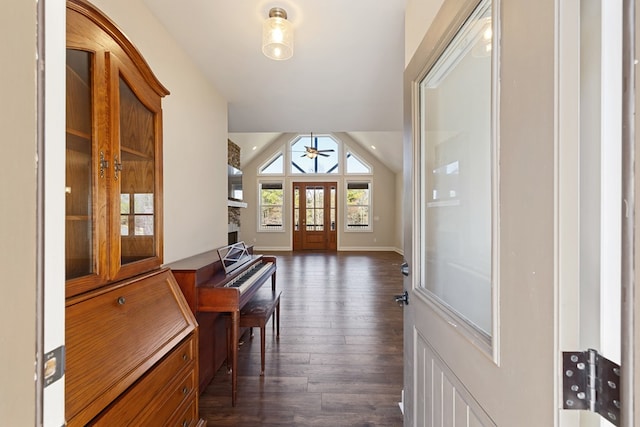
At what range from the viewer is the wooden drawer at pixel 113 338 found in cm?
83

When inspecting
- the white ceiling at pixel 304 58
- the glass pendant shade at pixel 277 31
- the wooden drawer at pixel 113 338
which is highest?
the white ceiling at pixel 304 58

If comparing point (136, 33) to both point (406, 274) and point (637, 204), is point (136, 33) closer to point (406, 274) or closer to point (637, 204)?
point (406, 274)

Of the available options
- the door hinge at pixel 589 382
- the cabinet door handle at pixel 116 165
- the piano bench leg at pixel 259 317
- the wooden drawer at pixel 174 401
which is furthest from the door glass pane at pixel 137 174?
the door hinge at pixel 589 382

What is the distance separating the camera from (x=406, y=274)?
1.29 metres

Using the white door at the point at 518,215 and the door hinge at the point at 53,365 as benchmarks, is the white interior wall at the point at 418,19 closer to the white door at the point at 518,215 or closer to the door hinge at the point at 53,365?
the white door at the point at 518,215

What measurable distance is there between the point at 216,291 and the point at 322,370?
1.10 metres

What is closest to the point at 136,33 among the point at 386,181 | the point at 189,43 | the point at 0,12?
the point at 189,43

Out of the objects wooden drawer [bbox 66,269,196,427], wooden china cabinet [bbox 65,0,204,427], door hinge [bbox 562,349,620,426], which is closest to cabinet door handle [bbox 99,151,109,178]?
wooden china cabinet [bbox 65,0,204,427]

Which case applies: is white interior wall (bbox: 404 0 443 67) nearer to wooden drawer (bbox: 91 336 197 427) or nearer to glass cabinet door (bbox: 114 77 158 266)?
glass cabinet door (bbox: 114 77 158 266)

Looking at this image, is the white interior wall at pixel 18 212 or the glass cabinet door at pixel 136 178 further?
the glass cabinet door at pixel 136 178

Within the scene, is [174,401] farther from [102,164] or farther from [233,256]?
[233,256]

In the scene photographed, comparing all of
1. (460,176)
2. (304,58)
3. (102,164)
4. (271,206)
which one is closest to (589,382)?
(460,176)

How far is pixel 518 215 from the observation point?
22.7 inches

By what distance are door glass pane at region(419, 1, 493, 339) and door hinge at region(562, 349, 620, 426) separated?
0.92ft
